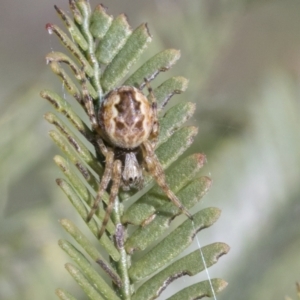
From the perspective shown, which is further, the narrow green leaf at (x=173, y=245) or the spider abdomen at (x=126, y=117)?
the spider abdomen at (x=126, y=117)

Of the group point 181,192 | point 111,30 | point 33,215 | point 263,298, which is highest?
point 33,215

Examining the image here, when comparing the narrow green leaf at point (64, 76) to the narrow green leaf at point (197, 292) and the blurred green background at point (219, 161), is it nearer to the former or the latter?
the narrow green leaf at point (197, 292)

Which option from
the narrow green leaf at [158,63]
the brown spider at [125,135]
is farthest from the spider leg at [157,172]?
the narrow green leaf at [158,63]

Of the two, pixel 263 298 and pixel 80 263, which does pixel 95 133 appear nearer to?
pixel 80 263

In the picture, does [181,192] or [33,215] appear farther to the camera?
[33,215]

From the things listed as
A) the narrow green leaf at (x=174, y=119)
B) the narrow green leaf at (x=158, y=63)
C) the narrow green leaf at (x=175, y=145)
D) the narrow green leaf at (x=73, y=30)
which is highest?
the narrow green leaf at (x=73, y=30)

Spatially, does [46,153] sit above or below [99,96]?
above

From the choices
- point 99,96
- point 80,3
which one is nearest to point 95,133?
point 99,96
